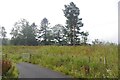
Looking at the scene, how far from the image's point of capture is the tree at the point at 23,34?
9556 centimetres

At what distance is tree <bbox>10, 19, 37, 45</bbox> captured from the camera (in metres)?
95.6

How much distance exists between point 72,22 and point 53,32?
74.4 feet

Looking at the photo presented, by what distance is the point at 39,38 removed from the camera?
10319cm

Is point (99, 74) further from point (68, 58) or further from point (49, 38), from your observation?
point (49, 38)

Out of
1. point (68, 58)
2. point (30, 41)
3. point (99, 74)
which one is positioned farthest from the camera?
point (30, 41)

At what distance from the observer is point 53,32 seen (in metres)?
105

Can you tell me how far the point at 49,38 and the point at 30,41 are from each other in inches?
277

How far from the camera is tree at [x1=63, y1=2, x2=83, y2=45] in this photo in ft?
272

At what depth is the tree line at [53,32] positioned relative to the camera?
83.4 m

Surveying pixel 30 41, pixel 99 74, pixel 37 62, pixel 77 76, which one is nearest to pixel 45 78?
pixel 77 76

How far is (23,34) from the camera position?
330 ft

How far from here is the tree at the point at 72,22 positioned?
8300cm

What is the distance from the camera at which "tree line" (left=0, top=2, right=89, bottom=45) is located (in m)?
83.4

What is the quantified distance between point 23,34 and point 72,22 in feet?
76.2
